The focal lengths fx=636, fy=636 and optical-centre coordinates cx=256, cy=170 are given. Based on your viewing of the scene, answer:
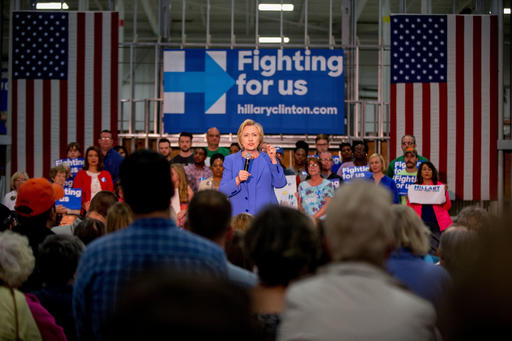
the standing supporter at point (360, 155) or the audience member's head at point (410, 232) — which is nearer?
the audience member's head at point (410, 232)

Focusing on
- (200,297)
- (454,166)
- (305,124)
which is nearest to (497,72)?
(454,166)

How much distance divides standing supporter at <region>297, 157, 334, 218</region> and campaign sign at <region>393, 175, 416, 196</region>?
119 centimetres

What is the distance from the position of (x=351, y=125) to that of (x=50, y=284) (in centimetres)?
964

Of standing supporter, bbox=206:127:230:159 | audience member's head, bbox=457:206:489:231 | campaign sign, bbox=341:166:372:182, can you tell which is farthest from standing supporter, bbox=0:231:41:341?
standing supporter, bbox=206:127:230:159

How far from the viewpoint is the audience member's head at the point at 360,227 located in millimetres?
1649

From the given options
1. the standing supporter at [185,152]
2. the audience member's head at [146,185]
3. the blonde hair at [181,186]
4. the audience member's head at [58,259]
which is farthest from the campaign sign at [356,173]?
the audience member's head at [146,185]

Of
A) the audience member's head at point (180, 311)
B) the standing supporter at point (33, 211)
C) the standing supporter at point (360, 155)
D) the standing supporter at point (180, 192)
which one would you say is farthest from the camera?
the standing supporter at point (360, 155)

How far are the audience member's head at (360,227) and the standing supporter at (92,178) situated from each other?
22.0 ft

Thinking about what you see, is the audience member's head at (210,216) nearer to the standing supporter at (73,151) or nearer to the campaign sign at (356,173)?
the campaign sign at (356,173)

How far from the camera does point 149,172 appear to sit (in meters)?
2.18

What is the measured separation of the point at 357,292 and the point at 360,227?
7.1 inches

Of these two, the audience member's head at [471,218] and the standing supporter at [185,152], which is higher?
the standing supporter at [185,152]

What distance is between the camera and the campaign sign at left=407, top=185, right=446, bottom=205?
310 inches

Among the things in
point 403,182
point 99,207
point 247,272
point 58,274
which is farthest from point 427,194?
point 247,272
